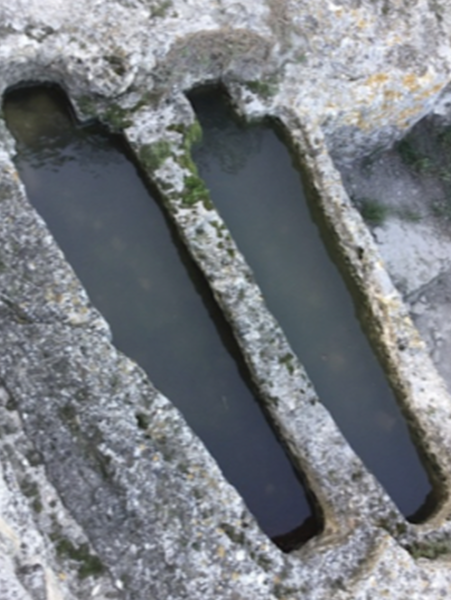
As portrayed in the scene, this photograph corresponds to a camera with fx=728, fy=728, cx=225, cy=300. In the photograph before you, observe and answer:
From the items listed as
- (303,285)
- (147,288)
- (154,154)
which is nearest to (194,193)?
(154,154)

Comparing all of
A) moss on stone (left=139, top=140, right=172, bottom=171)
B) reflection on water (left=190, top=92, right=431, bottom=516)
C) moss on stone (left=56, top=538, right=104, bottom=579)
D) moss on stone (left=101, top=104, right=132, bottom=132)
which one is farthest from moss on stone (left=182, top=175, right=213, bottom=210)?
moss on stone (left=56, top=538, right=104, bottom=579)

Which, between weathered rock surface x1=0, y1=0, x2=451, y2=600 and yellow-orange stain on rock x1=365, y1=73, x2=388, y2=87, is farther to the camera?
yellow-orange stain on rock x1=365, y1=73, x2=388, y2=87

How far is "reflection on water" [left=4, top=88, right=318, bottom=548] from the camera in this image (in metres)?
8.52

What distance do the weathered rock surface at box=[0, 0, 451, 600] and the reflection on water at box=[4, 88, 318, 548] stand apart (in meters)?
0.37

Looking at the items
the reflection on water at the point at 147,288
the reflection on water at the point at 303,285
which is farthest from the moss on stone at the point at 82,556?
the reflection on water at the point at 303,285

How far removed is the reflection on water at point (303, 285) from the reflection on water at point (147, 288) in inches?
37.2

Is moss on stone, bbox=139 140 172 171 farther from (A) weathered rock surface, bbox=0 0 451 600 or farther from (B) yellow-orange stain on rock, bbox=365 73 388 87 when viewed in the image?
(B) yellow-orange stain on rock, bbox=365 73 388 87

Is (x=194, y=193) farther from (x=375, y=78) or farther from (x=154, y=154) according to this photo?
(x=375, y=78)

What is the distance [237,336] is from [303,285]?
140 centimetres

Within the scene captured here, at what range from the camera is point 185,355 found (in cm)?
866

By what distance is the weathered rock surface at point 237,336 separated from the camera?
692 cm

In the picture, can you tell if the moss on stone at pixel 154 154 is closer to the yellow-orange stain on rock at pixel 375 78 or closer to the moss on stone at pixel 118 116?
the moss on stone at pixel 118 116

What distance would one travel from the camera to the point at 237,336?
8555 mm

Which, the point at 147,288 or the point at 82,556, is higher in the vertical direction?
the point at 147,288
